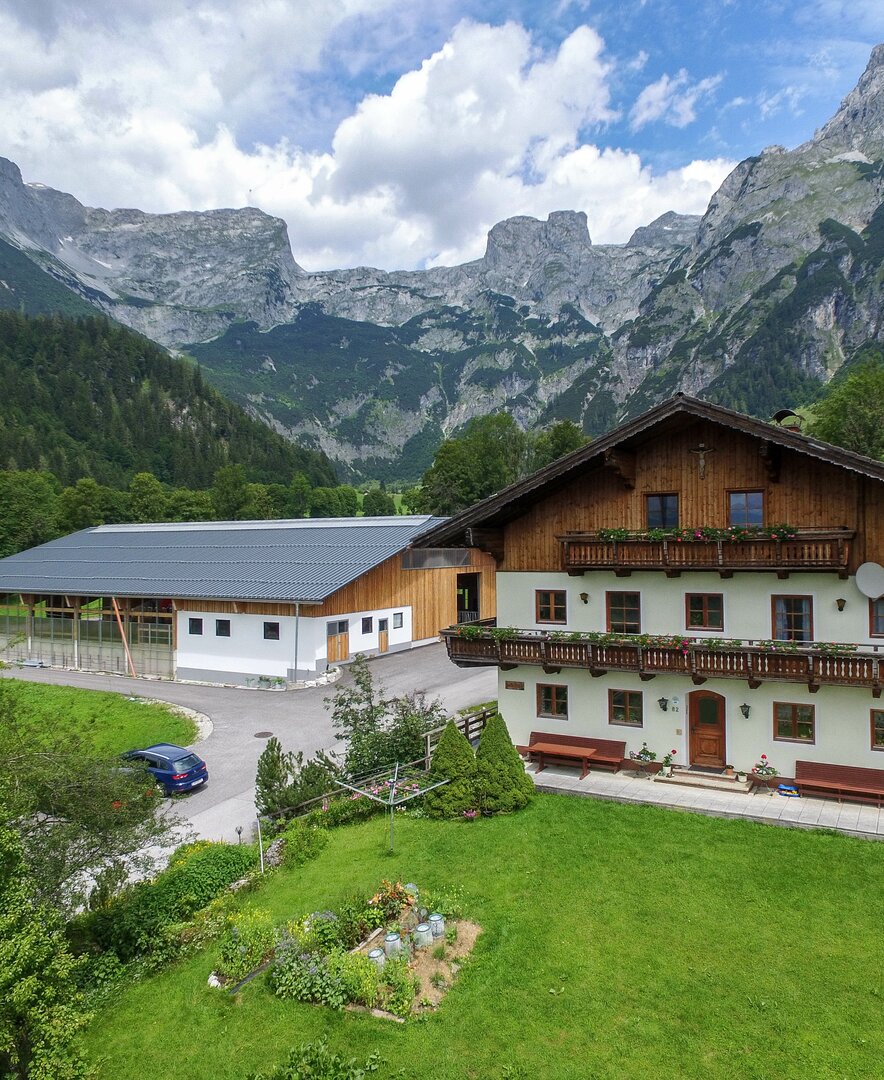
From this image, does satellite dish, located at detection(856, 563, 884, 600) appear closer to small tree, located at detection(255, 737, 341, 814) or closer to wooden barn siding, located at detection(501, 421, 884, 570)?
wooden barn siding, located at detection(501, 421, 884, 570)

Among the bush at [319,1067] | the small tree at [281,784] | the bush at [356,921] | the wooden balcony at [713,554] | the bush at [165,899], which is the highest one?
the wooden balcony at [713,554]

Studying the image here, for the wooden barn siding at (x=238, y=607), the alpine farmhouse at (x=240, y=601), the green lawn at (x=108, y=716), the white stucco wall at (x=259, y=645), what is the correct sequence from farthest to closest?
the alpine farmhouse at (x=240, y=601)
the wooden barn siding at (x=238, y=607)
the white stucco wall at (x=259, y=645)
the green lawn at (x=108, y=716)

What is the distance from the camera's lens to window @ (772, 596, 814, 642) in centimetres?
1764

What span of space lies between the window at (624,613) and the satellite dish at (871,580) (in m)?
5.78

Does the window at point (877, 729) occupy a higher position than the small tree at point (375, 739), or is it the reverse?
the window at point (877, 729)

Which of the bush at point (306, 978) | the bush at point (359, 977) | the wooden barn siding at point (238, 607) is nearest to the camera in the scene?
the bush at point (359, 977)

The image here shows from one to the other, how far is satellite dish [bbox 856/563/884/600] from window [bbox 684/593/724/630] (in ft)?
11.3

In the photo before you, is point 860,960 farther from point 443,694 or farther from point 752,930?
point 443,694

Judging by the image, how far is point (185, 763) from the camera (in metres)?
22.0

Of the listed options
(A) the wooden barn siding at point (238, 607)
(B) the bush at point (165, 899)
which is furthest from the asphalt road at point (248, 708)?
(A) the wooden barn siding at point (238, 607)

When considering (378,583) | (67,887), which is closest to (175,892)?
(67,887)

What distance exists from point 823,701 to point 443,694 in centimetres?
1862

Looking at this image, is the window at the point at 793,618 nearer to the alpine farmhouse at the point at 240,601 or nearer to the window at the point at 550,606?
the window at the point at 550,606

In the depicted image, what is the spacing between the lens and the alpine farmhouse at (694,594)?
55.3 ft
